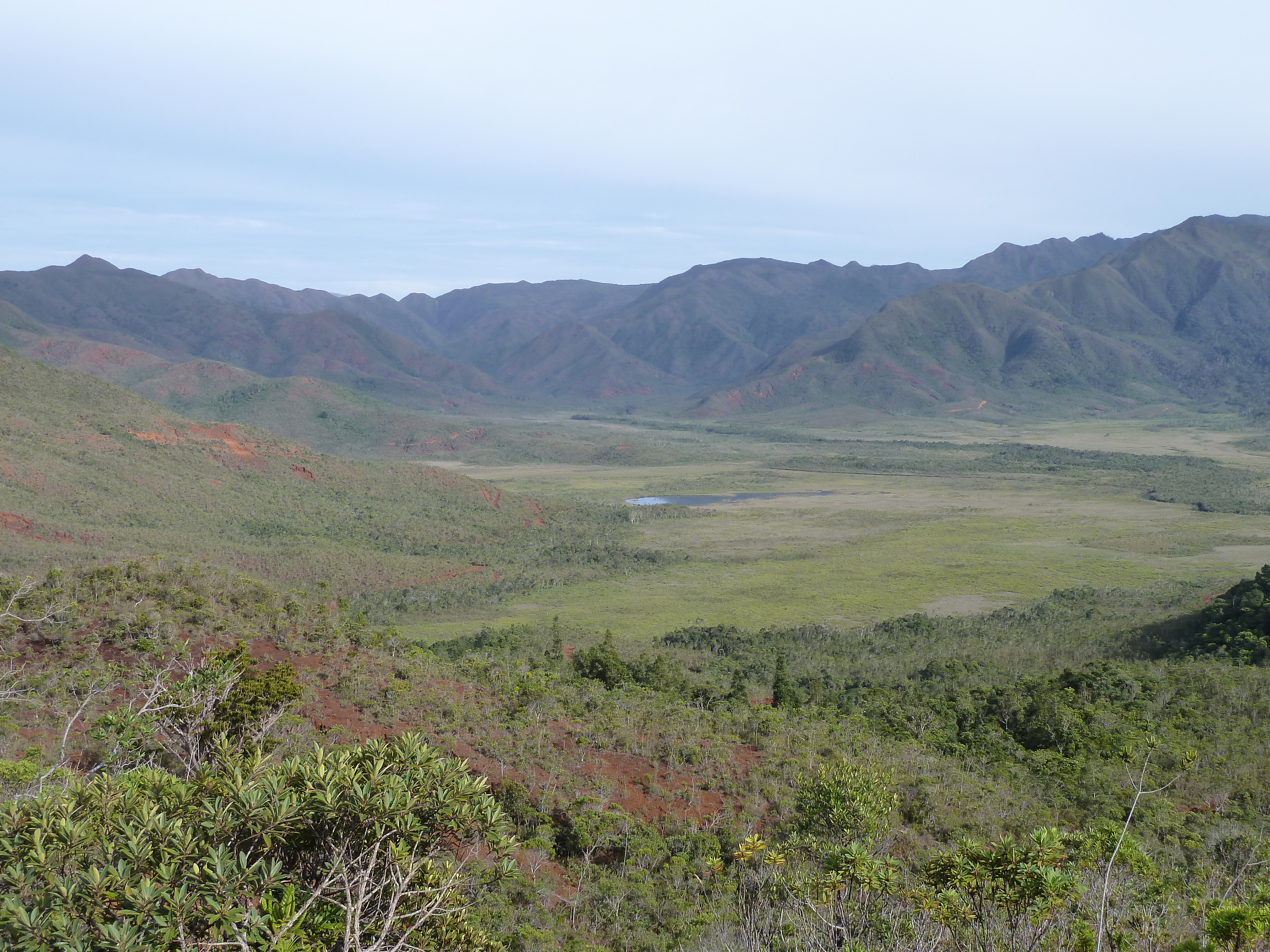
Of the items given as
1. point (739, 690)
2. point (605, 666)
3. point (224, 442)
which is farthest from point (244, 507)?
point (739, 690)

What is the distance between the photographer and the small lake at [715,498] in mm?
105875

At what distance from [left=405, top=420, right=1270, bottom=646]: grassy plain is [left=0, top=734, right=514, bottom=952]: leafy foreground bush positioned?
36.6 m

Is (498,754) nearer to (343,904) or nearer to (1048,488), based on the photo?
(343,904)

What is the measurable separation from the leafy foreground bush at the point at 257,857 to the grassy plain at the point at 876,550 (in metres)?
36.6

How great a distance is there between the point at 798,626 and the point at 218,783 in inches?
1697

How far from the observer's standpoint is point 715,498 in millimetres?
109812

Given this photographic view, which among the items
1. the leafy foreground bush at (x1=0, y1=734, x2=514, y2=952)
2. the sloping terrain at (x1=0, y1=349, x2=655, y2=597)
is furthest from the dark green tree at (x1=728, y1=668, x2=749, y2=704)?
the sloping terrain at (x1=0, y1=349, x2=655, y2=597)

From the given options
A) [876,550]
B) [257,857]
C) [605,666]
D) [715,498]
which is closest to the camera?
[257,857]

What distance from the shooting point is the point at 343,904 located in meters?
10.5

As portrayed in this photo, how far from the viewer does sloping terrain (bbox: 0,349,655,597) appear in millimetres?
55344

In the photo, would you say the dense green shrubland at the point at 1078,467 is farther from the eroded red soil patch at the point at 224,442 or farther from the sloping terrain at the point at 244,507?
the eroded red soil patch at the point at 224,442

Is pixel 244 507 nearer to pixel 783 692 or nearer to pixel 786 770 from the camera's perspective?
pixel 783 692

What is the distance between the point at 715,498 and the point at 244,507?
57.7 m

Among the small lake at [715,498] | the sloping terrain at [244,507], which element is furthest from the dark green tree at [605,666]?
the small lake at [715,498]
